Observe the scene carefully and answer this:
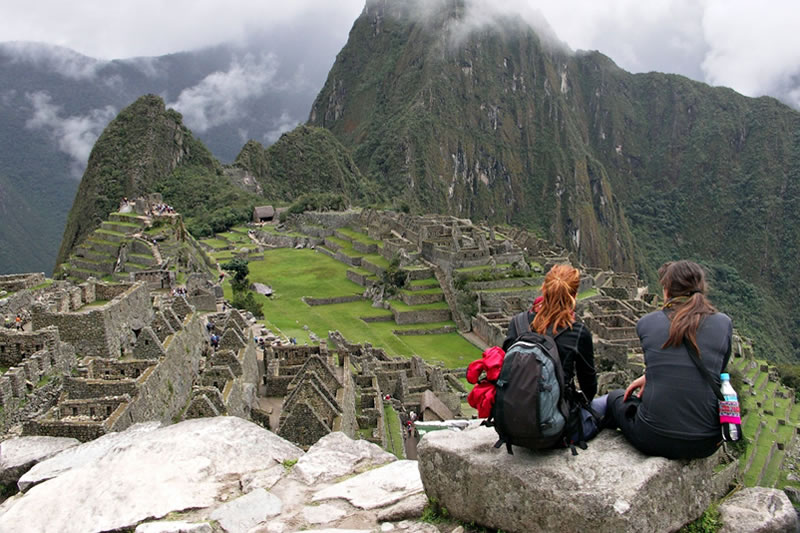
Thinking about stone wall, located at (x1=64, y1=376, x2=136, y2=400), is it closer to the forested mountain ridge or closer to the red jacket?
the red jacket

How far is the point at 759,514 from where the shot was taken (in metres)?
5.13

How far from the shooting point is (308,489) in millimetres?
6164

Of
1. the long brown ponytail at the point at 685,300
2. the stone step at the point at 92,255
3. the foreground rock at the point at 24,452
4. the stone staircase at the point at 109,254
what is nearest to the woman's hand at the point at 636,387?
the long brown ponytail at the point at 685,300

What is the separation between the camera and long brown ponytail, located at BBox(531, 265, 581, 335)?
17.2 ft

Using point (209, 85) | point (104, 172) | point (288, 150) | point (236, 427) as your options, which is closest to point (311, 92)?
point (288, 150)

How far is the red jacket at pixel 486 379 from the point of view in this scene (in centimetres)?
501

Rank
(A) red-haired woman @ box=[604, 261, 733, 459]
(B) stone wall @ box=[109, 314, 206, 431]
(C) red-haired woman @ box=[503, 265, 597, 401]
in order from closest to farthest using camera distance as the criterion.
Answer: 1. (A) red-haired woman @ box=[604, 261, 733, 459]
2. (C) red-haired woman @ box=[503, 265, 597, 401]
3. (B) stone wall @ box=[109, 314, 206, 431]

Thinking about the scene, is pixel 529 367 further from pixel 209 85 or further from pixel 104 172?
pixel 209 85

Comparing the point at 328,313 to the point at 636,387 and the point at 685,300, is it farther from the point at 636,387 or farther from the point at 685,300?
the point at 685,300

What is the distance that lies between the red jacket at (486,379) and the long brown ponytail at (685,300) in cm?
120

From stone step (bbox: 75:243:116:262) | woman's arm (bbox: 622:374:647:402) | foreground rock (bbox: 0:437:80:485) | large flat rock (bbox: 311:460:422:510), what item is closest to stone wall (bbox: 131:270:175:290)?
stone step (bbox: 75:243:116:262)

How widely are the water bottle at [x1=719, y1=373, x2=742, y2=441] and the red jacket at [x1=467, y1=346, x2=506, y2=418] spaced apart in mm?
1518

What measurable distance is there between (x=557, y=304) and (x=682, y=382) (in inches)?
39.4

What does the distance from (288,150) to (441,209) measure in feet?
151
